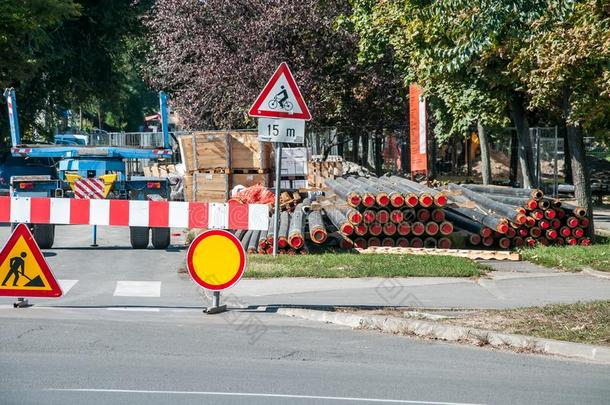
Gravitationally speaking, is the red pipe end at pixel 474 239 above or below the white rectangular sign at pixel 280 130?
below

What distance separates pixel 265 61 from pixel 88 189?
1061cm

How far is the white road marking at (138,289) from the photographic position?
12.9 metres

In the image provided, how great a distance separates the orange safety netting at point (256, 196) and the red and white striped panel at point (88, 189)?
367 centimetres

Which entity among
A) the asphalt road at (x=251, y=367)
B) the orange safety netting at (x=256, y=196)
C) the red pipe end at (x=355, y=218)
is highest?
the orange safety netting at (x=256, y=196)

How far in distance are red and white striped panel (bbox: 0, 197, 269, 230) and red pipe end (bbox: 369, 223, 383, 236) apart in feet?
16.3

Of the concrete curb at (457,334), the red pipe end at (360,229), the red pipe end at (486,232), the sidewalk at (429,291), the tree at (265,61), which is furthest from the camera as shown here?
the tree at (265,61)

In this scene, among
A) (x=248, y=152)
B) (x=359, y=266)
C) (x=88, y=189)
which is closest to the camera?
(x=359, y=266)

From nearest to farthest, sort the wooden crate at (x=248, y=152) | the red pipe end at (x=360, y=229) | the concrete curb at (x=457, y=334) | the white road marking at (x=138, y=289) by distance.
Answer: the concrete curb at (x=457, y=334), the white road marking at (x=138, y=289), the red pipe end at (x=360, y=229), the wooden crate at (x=248, y=152)

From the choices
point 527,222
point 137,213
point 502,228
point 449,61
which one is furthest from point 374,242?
point 137,213

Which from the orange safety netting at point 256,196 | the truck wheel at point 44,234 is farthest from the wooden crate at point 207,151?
the truck wheel at point 44,234

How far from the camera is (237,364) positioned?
28.1 feet

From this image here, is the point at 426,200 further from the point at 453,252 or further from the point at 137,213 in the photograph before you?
the point at 137,213

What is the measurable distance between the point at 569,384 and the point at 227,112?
25.7 meters

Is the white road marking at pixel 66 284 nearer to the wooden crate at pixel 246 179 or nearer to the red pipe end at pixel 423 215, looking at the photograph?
the red pipe end at pixel 423 215
